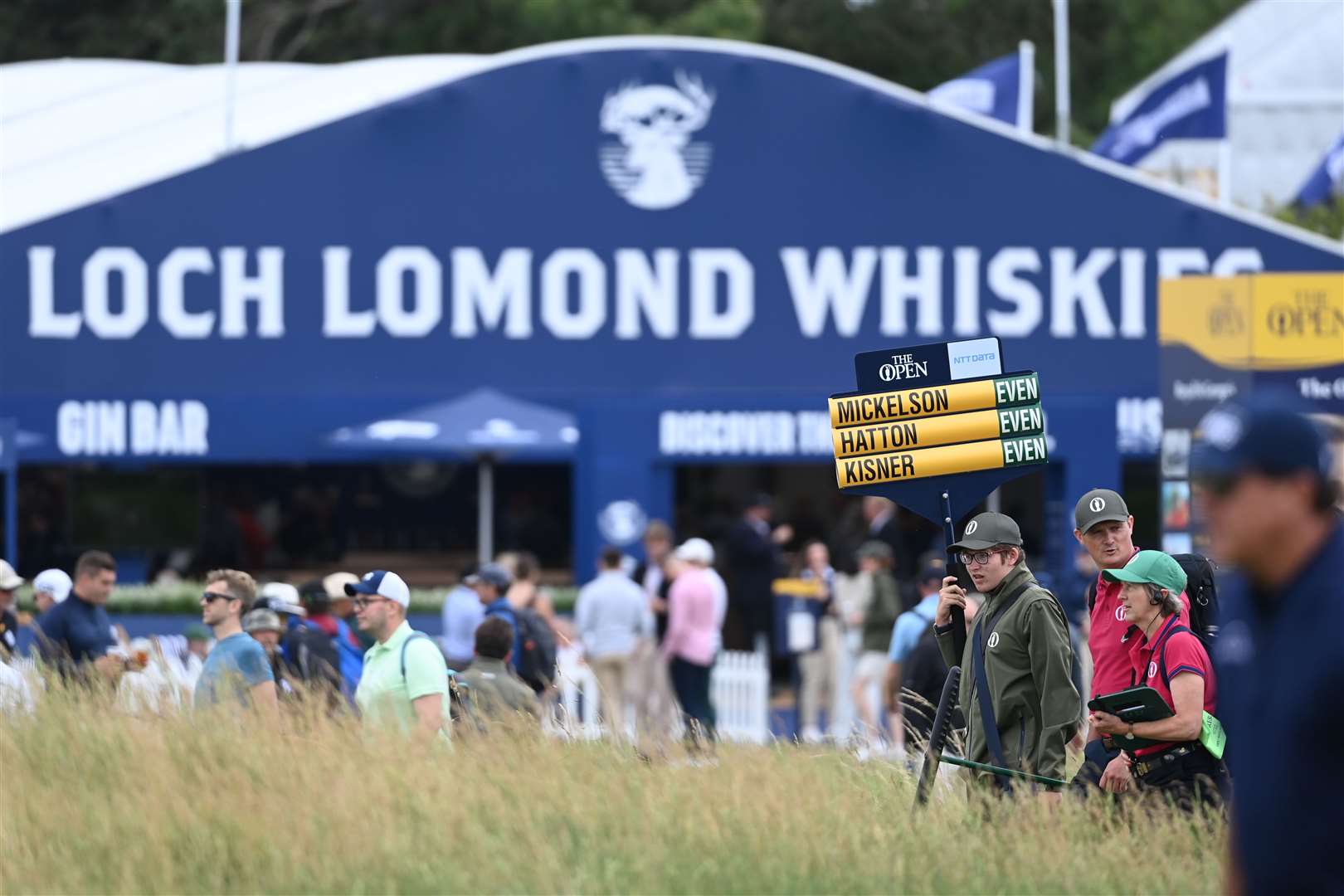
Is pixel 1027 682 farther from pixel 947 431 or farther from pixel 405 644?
pixel 405 644

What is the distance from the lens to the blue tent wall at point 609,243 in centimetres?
A: 1797

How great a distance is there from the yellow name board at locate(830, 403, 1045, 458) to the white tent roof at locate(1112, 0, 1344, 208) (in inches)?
798

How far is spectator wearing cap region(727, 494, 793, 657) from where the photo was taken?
1620 centimetres

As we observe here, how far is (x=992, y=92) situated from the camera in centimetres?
2109

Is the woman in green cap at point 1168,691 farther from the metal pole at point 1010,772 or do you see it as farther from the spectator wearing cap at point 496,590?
the spectator wearing cap at point 496,590

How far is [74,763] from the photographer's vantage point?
7.10 meters

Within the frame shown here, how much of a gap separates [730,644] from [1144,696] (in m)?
12.4

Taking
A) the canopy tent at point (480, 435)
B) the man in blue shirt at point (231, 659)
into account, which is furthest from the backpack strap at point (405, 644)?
the canopy tent at point (480, 435)

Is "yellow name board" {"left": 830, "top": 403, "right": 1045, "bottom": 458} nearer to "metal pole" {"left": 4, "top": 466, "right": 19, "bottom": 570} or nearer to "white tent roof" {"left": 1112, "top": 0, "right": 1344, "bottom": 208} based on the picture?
"metal pole" {"left": 4, "top": 466, "right": 19, "bottom": 570}

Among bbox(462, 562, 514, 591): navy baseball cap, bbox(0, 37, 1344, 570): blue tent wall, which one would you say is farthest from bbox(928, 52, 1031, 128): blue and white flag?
bbox(462, 562, 514, 591): navy baseball cap

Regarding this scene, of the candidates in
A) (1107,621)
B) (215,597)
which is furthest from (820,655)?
(1107,621)

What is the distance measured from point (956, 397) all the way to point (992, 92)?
14.7 metres

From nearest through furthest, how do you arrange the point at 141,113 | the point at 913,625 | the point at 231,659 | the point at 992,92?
the point at 231,659, the point at 913,625, the point at 992,92, the point at 141,113

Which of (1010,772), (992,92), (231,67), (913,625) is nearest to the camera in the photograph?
(1010,772)
